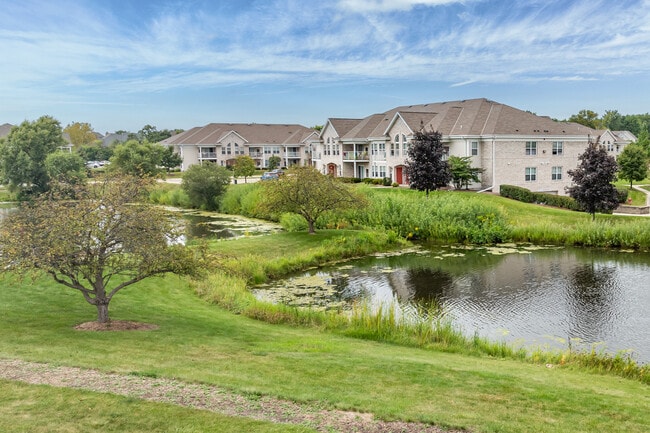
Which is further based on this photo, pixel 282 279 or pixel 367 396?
pixel 282 279

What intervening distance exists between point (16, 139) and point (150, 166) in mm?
15463

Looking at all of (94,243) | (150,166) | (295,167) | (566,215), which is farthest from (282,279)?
(150,166)

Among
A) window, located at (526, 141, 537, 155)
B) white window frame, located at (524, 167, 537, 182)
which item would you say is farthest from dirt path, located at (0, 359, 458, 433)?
window, located at (526, 141, 537, 155)

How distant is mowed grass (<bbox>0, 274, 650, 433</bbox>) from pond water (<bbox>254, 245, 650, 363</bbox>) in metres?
4.38

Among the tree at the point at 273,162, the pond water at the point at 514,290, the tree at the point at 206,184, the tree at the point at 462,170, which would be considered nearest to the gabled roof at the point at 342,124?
the tree at the point at 206,184

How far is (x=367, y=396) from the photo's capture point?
9711mm

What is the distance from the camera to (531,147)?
170 ft

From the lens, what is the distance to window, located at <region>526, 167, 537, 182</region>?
51.9 meters

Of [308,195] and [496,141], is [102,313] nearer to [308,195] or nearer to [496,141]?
[308,195]

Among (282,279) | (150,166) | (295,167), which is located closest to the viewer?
(282,279)

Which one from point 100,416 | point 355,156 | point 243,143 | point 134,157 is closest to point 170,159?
point 243,143

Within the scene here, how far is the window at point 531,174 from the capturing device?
170ft

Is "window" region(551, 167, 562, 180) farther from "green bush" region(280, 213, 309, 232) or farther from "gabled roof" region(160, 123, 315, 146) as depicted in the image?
"gabled roof" region(160, 123, 315, 146)

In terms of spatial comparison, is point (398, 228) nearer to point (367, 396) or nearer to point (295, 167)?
point (295, 167)
